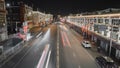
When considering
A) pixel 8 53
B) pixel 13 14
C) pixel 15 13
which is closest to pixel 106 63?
pixel 8 53

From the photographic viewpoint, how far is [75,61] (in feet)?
112

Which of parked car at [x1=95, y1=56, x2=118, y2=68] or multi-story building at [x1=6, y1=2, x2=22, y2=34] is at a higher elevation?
multi-story building at [x1=6, y1=2, x2=22, y2=34]

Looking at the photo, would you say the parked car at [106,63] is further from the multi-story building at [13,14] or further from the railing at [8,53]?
the multi-story building at [13,14]

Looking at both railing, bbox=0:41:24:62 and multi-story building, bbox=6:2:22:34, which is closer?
railing, bbox=0:41:24:62

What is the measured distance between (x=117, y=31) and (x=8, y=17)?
6686 cm

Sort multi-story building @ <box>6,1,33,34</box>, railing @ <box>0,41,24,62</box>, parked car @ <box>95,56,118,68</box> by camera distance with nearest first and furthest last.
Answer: parked car @ <box>95,56,118,68</box>
railing @ <box>0,41,24,62</box>
multi-story building @ <box>6,1,33,34</box>

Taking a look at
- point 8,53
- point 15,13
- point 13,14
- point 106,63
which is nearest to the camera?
point 106,63

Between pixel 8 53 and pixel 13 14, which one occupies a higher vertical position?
pixel 13 14

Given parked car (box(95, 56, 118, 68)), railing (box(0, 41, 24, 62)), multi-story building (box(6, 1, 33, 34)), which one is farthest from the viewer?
multi-story building (box(6, 1, 33, 34))

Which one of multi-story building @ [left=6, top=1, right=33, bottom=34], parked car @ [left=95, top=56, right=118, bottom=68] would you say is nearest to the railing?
parked car @ [left=95, top=56, right=118, bottom=68]

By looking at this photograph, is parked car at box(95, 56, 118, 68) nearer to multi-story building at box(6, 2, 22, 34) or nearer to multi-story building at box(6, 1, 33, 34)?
multi-story building at box(6, 1, 33, 34)

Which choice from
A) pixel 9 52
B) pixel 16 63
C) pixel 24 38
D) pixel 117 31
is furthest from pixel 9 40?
pixel 117 31

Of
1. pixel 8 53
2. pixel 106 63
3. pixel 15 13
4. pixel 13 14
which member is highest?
pixel 15 13

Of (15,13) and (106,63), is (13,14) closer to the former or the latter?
(15,13)
